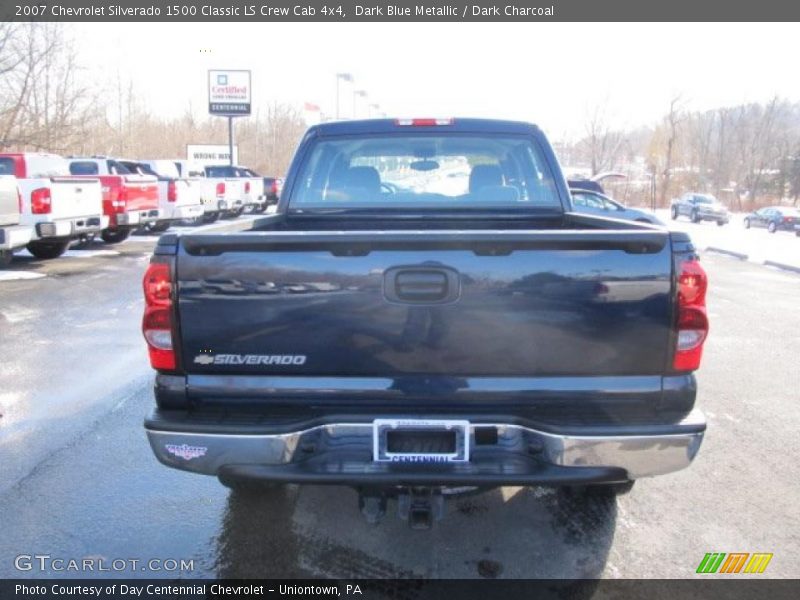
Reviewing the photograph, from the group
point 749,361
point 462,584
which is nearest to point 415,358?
point 462,584

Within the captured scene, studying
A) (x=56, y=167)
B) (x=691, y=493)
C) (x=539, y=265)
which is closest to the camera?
(x=539, y=265)

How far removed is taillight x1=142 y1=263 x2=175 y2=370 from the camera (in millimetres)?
2586

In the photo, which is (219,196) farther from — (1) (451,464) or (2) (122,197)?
(1) (451,464)

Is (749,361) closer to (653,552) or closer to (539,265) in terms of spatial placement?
(653,552)

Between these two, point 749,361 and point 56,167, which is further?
point 56,167

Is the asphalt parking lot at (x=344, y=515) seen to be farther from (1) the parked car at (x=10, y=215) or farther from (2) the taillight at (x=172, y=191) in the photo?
(2) the taillight at (x=172, y=191)

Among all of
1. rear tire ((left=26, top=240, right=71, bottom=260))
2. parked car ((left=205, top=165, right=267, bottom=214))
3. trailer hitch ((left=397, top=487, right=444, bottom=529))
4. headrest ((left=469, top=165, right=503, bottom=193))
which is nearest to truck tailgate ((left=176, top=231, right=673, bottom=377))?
trailer hitch ((left=397, top=487, right=444, bottom=529))

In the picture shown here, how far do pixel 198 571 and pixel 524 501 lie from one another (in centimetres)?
176

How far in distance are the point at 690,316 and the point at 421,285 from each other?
3.52 ft

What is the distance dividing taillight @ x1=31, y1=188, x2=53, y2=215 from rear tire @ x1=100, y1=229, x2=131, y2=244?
4910mm

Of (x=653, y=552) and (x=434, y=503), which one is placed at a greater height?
(x=434, y=503)

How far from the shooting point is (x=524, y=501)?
364 cm

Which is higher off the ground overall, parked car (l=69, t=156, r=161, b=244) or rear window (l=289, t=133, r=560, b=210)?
rear window (l=289, t=133, r=560, b=210)

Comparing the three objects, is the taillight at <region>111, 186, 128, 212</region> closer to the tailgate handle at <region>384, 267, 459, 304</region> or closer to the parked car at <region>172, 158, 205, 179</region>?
the parked car at <region>172, 158, 205, 179</region>
